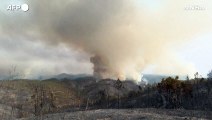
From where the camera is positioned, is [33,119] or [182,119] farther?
[33,119]

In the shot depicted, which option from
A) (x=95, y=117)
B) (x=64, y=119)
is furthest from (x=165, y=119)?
(x=64, y=119)

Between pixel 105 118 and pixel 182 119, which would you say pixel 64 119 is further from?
pixel 182 119

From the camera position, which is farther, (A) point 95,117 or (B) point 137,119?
(A) point 95,117

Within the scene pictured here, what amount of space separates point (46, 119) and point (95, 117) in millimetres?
23723

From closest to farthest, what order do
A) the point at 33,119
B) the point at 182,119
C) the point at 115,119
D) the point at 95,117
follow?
the point at 182,119
the point at 115,119
the point at 95,117
the point at 33,119

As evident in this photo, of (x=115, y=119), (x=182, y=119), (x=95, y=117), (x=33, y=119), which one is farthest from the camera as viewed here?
(x=33, y=119)

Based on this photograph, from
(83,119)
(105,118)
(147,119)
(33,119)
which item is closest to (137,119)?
(147,119)

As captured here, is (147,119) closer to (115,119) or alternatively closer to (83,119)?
(115,119)

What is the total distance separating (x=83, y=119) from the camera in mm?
167750

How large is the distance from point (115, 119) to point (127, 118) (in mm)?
4662

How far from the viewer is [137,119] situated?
494 ft

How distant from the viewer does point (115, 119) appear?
157875 mm

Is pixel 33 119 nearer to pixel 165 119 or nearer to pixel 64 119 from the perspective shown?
pixel 64 119

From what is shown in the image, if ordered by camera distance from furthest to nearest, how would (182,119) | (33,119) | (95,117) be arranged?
(33,119) < (95,117) < (182,119)
